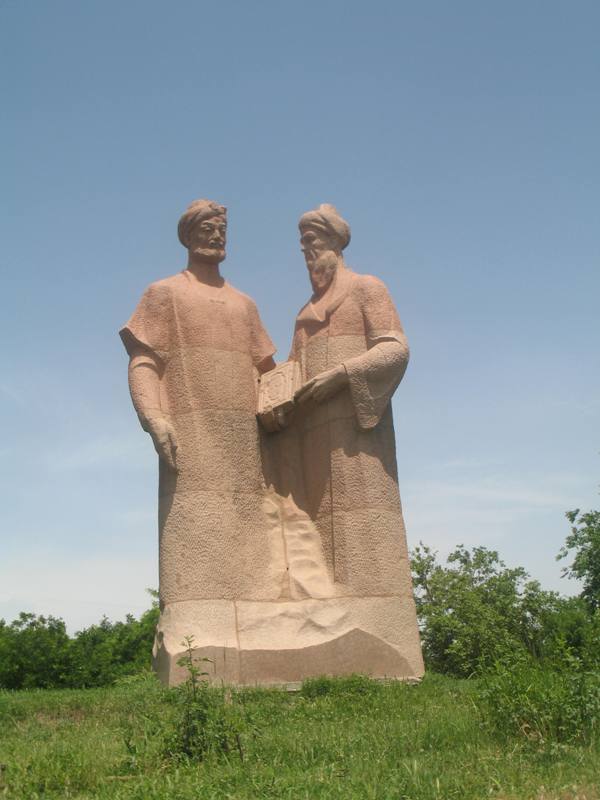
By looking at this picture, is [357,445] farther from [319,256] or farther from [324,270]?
[319,256]

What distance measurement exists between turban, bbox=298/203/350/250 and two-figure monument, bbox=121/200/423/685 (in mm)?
16

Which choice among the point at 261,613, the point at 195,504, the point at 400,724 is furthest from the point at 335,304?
the point at 400,724

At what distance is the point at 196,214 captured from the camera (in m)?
10.9

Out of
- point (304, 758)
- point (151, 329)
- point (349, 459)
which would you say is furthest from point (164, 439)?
point (304, 758)

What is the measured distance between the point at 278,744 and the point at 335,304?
544 centimetres

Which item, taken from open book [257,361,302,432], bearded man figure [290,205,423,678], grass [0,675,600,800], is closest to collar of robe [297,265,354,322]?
bearded man figure [290,205,423,678]

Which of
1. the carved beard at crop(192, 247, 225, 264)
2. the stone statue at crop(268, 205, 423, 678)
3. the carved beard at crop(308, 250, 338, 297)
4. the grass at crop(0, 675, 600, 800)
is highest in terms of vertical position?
the carved beard at crop(192, 247, 225, 264)

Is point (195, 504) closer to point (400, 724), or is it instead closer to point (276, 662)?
point (276, 662)

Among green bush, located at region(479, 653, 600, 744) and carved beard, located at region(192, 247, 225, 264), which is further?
carved beard, located at region(192, 247, 225, 264)

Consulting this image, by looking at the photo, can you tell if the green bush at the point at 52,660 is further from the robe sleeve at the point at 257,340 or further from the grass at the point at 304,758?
the robe sleeve at the point at 257,340

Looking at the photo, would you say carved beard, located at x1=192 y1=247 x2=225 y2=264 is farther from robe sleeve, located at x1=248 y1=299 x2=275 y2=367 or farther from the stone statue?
the stone statue

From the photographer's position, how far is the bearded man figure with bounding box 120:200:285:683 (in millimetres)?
9516

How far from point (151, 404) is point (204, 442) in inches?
26.4

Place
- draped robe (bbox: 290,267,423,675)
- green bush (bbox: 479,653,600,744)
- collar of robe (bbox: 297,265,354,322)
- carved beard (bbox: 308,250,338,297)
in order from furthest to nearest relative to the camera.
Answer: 1. carved beard (bbox: 308,250,338,297)
2. collar of robe (bbox: 297,265,354,322)
3. draped robe (bbox: 290,267,423,675)
4. green bush (bbox: 479,653,600,744)
